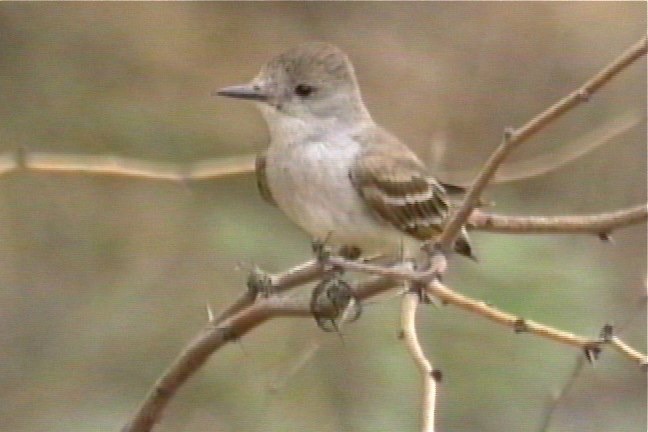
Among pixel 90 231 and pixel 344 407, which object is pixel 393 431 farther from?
pixel 90 231

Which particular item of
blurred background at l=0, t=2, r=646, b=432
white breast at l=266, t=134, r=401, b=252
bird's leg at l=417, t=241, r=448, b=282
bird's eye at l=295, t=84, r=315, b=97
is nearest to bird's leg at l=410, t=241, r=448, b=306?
bird's leg at l=417, t=241, r=448, b=282

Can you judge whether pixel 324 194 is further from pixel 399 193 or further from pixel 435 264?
pixel 435 264

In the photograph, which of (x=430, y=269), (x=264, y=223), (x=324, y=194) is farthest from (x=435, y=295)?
(x=264, y=223)

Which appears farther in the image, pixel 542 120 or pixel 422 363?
pixel 422 363

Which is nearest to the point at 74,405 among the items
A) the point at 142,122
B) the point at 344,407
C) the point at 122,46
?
the point at 344,407

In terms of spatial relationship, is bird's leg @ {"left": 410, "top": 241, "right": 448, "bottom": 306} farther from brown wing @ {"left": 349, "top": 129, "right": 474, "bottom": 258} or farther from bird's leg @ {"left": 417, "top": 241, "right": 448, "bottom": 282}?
brown wing @ {"left": 349, "top": 129, "right": 474, "bottom": 258}
